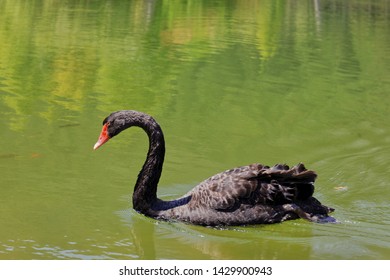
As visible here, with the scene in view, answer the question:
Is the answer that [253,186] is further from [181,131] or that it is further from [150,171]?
[181,131]

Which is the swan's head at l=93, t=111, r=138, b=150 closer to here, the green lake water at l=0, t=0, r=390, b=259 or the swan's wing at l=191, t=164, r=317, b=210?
the green lake water at l=0, t=0, r=390, b=259

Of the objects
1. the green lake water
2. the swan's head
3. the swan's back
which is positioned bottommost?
the green lake water

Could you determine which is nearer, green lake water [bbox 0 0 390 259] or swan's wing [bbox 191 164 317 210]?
green lake water [bbox 0 0 390 259]

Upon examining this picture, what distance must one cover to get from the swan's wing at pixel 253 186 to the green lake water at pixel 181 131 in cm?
Result: 23

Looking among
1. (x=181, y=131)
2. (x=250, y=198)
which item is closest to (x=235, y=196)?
(x=250, y=198)

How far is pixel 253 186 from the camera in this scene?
578 centimetres

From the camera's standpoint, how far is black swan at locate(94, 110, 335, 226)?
5.78 m

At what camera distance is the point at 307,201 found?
6.03 metres

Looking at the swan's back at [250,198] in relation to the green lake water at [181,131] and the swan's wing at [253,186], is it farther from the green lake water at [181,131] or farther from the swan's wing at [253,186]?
the green lake water at [181,131]

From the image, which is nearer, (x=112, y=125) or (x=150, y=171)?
(x=112, y=125)

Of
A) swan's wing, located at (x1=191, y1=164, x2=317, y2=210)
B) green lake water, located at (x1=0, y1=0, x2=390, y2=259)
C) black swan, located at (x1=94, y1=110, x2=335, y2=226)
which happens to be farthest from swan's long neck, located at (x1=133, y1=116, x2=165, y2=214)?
swan's wing, located at (x1=191, y1=164, x2=317, y2=210)

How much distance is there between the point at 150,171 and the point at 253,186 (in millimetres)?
842

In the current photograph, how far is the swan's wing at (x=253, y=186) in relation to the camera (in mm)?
5770

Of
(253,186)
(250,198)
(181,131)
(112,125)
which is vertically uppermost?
(112,125)
